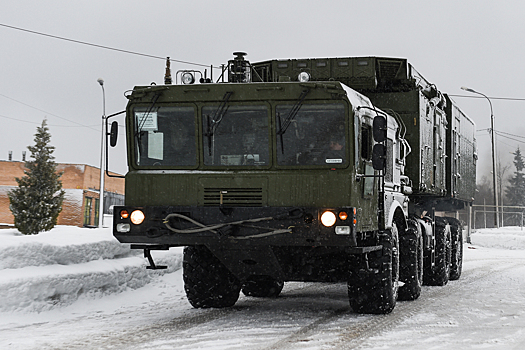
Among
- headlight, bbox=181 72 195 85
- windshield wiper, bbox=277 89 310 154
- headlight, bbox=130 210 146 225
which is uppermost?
headlight, bbox=181 72 195 85

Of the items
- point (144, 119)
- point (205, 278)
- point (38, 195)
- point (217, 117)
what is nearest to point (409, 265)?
point (205, 278)

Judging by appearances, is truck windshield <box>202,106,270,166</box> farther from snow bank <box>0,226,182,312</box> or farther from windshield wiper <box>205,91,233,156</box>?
snow bank <box>0,226,182,312</box>

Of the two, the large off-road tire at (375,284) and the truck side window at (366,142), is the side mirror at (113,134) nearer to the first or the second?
the truck side window at (366,142)

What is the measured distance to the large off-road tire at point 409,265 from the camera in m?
11.7

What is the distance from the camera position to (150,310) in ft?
34.1

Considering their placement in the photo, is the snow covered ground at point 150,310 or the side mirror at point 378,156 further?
the side mirror at point 378,156

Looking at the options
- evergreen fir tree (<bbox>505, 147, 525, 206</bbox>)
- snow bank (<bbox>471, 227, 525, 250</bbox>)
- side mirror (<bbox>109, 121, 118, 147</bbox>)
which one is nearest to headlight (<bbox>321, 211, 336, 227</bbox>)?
side mirror (<bbox>109, 121, 118, 147</bbox>)

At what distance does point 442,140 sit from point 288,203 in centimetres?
734

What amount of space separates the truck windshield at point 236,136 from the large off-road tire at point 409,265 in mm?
3695

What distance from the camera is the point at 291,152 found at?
889cm

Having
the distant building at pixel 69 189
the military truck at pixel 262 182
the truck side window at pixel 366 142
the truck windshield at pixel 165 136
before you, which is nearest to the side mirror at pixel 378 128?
the military truck at pixel 262 182

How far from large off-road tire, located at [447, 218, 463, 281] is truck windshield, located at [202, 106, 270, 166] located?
8.99 meters

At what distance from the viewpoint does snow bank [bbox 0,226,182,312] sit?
9609 millimetres

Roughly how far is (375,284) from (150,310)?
126 inches
